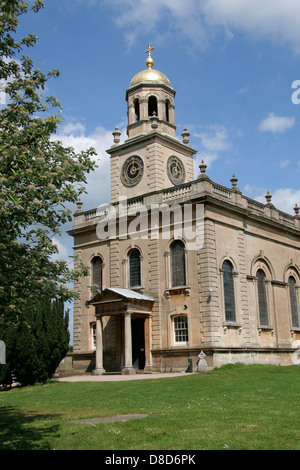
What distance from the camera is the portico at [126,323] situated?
29605 mm

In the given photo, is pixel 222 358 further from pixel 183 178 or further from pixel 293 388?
pixel 183 178

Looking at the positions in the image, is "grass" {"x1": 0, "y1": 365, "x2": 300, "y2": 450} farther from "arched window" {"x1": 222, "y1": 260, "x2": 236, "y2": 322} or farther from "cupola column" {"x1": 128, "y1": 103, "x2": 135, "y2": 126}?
"cupola column" {"x1": 128, "y1": 103, "x2": 135, "y2": 126}

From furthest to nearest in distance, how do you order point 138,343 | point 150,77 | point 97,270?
point 150,77 < point 97,270 < point 138,343

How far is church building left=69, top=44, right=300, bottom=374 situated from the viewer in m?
29.8

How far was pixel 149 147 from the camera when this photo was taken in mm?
36312

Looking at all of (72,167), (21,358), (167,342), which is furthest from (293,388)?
(167,342)

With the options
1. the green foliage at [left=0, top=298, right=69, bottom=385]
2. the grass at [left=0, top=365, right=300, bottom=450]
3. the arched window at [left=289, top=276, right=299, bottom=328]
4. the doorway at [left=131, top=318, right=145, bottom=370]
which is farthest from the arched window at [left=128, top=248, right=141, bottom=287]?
the grass at [left=0, top=365, right=300, bottom=450]

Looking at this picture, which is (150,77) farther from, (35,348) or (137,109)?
(35,348)

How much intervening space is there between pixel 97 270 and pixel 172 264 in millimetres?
6990

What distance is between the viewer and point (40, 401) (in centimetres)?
1652

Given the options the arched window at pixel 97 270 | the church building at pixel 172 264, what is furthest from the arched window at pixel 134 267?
the arched window at pixel 97 270

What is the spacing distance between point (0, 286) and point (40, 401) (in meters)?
8.81

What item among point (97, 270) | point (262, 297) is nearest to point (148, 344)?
point (97, 270)

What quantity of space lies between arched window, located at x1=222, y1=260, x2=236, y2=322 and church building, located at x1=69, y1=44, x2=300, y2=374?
7 centimetres
